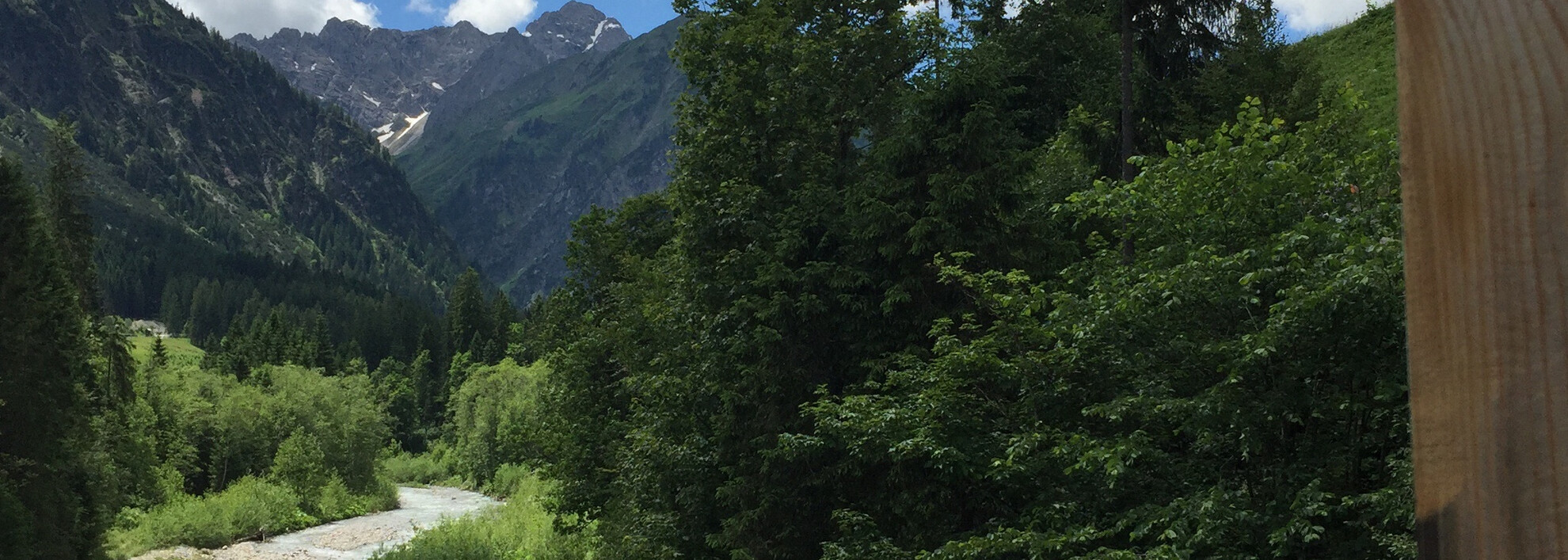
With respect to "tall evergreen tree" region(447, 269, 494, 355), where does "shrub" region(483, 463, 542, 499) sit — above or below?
below

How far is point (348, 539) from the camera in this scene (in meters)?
56.4

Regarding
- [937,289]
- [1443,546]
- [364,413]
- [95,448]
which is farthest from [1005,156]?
[364,413]

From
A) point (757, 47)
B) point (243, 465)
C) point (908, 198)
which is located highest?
point (757, 47)

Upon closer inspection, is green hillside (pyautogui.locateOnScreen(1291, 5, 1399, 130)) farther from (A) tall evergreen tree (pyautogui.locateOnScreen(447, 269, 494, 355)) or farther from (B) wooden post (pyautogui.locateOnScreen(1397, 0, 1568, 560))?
(A) tall evergreen tree (pyautogui.locateOnScreen(447, 269, 494, 355))

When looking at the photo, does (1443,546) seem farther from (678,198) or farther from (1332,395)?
(678,198)

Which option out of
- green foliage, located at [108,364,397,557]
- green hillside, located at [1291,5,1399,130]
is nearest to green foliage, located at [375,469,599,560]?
Answer: green foliage, located at [108,364,397,557]

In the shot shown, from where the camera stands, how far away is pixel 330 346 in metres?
131

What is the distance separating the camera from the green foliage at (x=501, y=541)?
3850cm

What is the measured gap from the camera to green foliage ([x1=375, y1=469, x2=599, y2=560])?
38.5 meters

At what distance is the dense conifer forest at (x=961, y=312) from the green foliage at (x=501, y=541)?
0.26 metres

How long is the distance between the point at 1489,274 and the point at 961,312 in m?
16.1

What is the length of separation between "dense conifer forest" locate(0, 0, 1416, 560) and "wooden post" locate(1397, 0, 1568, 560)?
801 cm

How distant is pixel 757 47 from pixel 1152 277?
38.7ft

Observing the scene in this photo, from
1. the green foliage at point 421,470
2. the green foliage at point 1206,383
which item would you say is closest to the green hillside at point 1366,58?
the green foliage at point 1206,383
